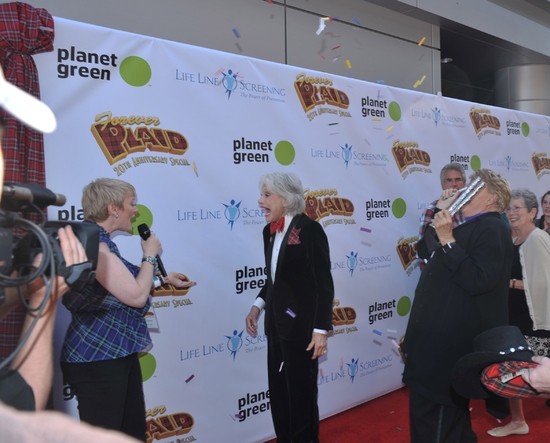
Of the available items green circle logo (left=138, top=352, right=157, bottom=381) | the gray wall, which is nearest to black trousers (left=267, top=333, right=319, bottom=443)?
green circle logo (left=138, top=352, right=157, bottom=381)

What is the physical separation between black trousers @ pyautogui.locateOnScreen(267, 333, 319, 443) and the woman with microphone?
785 millimetres

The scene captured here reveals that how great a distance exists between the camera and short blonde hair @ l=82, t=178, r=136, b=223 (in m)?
1.93

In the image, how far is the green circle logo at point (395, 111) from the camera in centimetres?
374

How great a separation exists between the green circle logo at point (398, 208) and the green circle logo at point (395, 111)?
2.06 ft

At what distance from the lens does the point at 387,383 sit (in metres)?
3.71

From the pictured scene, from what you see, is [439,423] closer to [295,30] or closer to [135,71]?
[135,71]

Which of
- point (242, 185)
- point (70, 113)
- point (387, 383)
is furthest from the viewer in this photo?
point (387, 383)

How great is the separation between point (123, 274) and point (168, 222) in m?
0.78

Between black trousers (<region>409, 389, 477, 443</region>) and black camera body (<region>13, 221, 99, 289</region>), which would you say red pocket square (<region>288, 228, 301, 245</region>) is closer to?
black trousers (<region>409, 389, 477, 443</region>)

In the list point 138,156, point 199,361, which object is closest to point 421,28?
point 138,156

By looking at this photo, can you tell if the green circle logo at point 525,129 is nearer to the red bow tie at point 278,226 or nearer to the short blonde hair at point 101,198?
the red bow tie at point 278,226

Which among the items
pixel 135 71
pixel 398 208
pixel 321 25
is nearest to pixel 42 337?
pixel 135 71

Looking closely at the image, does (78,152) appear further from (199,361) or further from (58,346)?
(199,361)

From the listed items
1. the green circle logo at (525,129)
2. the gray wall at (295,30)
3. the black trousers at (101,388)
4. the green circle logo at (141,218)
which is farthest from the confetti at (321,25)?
the black trousers at (101,388)
